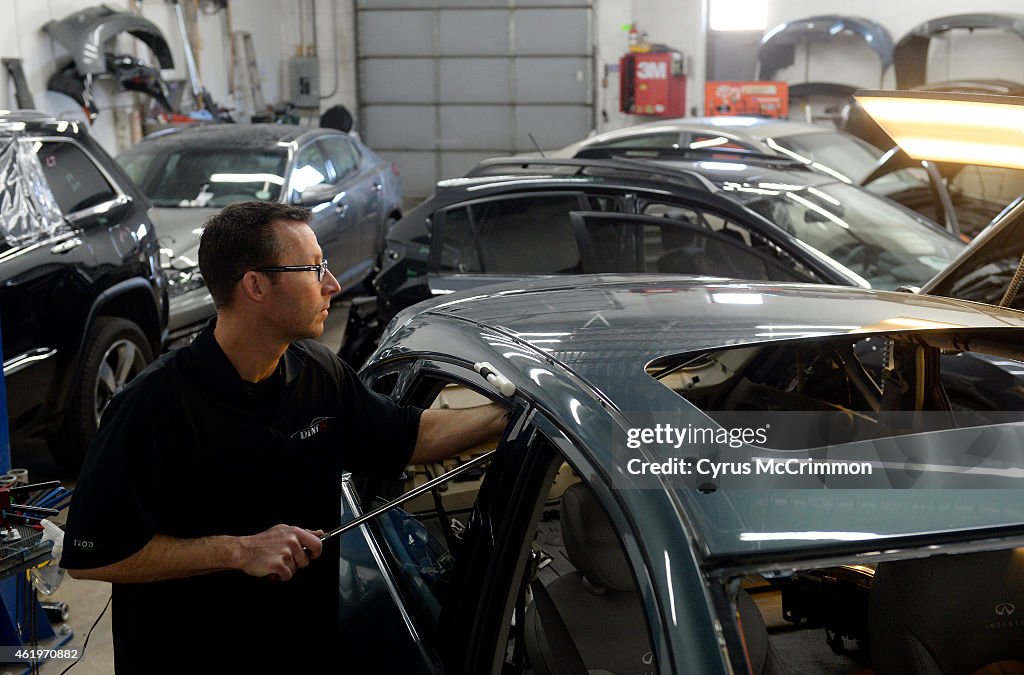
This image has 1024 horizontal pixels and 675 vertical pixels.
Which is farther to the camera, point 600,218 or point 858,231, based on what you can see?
point 858,231

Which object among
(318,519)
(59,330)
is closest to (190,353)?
(318,519)

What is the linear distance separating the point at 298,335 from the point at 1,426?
1.89 m

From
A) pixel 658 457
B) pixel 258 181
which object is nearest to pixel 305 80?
pixel 258 181

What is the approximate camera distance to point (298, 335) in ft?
7.16

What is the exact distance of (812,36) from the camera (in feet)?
46.4

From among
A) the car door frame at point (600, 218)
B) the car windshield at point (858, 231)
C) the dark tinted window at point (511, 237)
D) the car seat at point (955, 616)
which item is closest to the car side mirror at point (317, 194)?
the dark tinted window at point (511, 237)

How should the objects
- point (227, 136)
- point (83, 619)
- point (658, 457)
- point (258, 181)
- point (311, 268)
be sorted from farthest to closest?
point (227, 136)
point (258, 181)
point (83, 619)
point (311, 268)
point (658, 457)

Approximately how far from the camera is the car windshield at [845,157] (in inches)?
357

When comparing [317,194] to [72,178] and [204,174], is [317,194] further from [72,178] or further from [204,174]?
[72,178]

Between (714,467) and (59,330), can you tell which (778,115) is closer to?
(59,330)

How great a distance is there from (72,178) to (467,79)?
11885mm

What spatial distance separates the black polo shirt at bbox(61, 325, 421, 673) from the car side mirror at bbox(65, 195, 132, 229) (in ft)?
11.3

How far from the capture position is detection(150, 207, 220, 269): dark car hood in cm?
692

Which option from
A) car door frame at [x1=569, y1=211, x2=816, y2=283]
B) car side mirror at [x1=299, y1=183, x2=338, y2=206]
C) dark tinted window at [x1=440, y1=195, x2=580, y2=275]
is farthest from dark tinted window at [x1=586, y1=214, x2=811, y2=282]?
car side mirror at [x1=299, y1=183, x2=338, y2=206]
